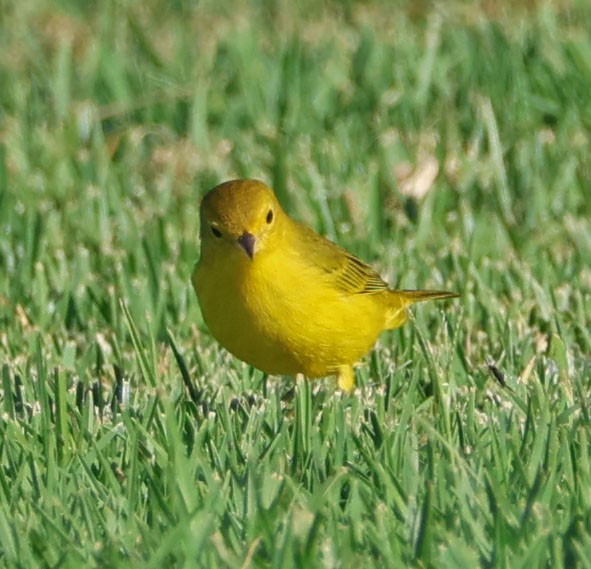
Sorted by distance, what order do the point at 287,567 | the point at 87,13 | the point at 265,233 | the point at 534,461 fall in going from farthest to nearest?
1. the point at 87,13
2. the point at 265,233
3. the point at 534,461
4. the point at 287,567

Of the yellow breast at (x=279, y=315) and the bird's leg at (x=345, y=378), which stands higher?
the yellow breast at (x=279, y=315)

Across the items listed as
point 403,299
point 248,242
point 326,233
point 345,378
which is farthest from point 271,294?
point 326,233

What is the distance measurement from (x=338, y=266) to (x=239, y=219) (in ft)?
1.96

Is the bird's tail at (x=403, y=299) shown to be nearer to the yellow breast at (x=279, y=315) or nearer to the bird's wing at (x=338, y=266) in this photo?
the bird's wing at (x=338, y=266)

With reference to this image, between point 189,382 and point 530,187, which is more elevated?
point 530,187

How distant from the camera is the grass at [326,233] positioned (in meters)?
4.01

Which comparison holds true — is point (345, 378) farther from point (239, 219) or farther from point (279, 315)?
point (239, 219)

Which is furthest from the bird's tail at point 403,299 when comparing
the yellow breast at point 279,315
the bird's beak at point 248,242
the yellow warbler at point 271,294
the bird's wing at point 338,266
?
the bird's beak at point 248,242

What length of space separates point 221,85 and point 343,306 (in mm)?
3669

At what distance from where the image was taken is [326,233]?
729 cm

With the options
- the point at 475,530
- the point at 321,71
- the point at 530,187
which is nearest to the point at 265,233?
the point at 475,530

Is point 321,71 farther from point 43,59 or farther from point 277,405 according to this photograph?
point 277,405

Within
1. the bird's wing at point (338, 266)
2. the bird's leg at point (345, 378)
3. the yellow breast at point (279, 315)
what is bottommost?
the bird's leg at point (345, 378)

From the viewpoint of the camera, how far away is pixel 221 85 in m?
8.98
